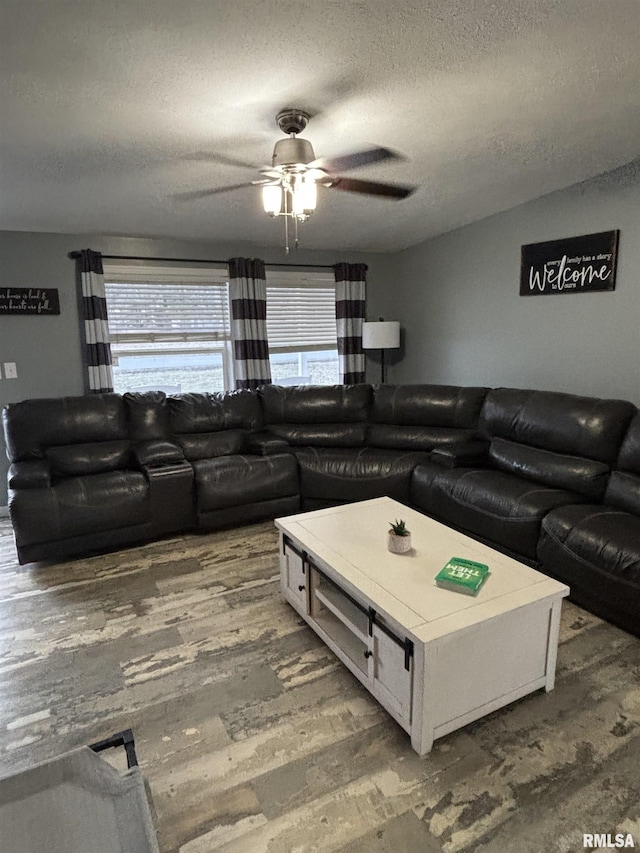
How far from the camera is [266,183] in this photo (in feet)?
7.75

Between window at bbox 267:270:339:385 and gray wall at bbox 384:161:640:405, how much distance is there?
63cm

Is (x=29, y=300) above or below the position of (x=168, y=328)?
above

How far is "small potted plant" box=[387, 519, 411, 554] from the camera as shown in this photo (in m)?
2.17

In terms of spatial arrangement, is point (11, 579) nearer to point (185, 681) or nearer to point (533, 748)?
point (185, 681)

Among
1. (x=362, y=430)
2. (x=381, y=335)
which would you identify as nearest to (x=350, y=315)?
(x=381, y=335)

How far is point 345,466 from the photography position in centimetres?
378

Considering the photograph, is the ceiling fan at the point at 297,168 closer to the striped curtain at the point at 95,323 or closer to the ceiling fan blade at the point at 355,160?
the ceiling fan blade at the point at 355,160

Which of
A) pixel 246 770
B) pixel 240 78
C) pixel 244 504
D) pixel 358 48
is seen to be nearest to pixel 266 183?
pixel 240 78

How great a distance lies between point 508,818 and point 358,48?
8.45 ft

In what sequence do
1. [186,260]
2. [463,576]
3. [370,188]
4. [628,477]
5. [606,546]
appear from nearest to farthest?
[463,576]
[606,546]
[370,188]
[628,477]
[186,260]

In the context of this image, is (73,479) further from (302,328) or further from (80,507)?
(302,328)

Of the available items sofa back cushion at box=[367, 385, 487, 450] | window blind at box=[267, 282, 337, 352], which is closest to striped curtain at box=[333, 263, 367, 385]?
window blind at box=[267, 282, 337, 352]

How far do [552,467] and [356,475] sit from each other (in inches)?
53.1

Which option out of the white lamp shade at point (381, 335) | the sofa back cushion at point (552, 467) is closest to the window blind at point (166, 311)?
the white lamp shade at point (381, 335)
